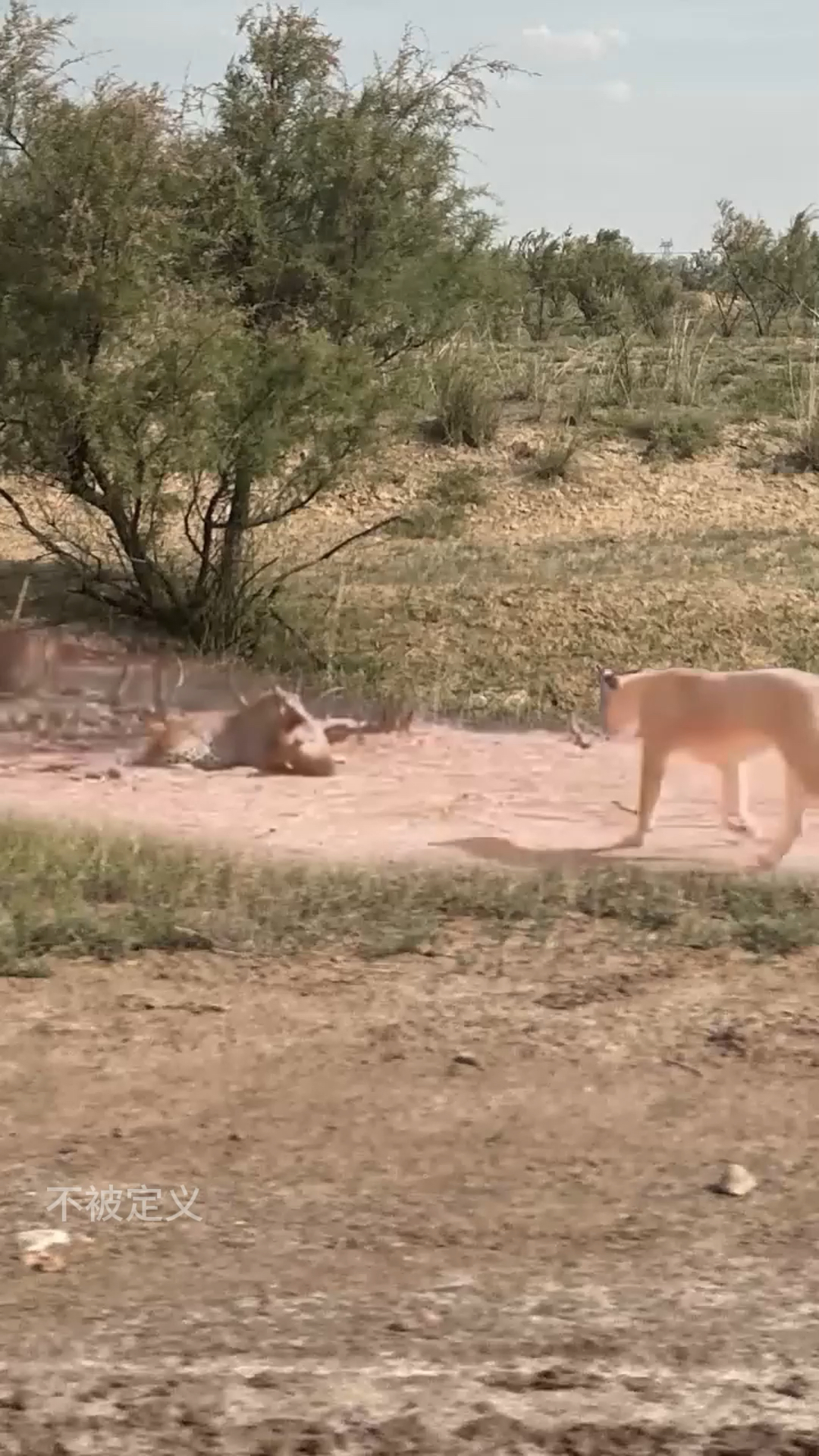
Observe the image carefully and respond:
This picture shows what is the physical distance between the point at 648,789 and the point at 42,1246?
141 inches

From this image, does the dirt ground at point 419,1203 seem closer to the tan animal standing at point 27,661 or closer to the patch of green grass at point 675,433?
the tan animal standing at point 27,661

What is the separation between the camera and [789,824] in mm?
6324

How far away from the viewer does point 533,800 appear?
7.12m

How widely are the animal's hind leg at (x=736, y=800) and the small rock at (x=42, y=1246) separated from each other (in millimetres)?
3524

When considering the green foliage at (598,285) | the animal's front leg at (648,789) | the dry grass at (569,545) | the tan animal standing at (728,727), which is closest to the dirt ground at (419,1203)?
the tan animal standing at (728,727)

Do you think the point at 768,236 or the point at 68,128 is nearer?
the point at 68,128

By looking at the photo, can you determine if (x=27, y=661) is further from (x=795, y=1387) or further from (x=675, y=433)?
(x=675, y=433)

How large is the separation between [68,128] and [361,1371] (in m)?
7.11

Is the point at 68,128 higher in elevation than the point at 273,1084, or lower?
higher

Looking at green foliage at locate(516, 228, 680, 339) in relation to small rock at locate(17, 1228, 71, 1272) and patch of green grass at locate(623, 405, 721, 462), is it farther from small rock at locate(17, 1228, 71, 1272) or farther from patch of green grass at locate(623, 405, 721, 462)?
small rock at locate(17, 1228, 71, 1272)

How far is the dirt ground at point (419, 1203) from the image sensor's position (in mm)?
2877

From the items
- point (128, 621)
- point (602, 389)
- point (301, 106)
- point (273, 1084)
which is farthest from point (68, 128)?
point (602, 389)

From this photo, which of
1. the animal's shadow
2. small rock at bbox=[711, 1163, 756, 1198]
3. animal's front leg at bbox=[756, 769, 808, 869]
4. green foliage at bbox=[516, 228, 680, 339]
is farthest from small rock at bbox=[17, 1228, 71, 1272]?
green foliage at bbox=[516, 228, 680, 339]

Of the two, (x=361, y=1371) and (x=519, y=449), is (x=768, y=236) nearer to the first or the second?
(x=519, y=449)
